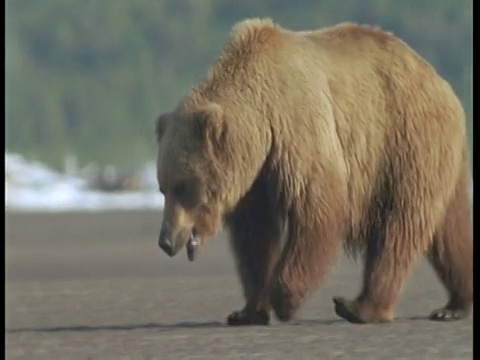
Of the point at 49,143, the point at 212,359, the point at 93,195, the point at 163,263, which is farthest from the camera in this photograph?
the point at 49,143

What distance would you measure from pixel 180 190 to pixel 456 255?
5.83ft

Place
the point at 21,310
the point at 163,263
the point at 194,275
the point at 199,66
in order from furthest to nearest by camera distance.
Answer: the point at 199,66, the point at 163,263, the point at 194,275, the point at 21,310

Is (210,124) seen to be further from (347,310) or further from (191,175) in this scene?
(347,310)

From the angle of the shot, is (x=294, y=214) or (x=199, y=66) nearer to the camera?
(x=294, y=214)

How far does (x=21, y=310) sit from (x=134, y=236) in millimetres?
8043

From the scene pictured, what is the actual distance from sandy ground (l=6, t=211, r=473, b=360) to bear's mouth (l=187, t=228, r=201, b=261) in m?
0.38

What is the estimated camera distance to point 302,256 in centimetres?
870

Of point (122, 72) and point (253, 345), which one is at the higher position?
point (122, 72)

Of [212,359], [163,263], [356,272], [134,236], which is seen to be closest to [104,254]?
[163,263]

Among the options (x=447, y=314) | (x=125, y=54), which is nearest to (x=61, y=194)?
(x=125, y=54)

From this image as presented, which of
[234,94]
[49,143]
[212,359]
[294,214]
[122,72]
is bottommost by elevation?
[212,359]

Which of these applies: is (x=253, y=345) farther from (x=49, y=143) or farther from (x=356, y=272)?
(x=49, y=143)

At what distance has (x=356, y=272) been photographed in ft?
45.0

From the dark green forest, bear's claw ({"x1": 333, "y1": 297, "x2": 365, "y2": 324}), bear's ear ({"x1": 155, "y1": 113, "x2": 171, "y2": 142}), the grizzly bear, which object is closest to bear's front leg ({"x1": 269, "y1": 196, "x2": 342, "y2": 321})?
the grizzly bear
